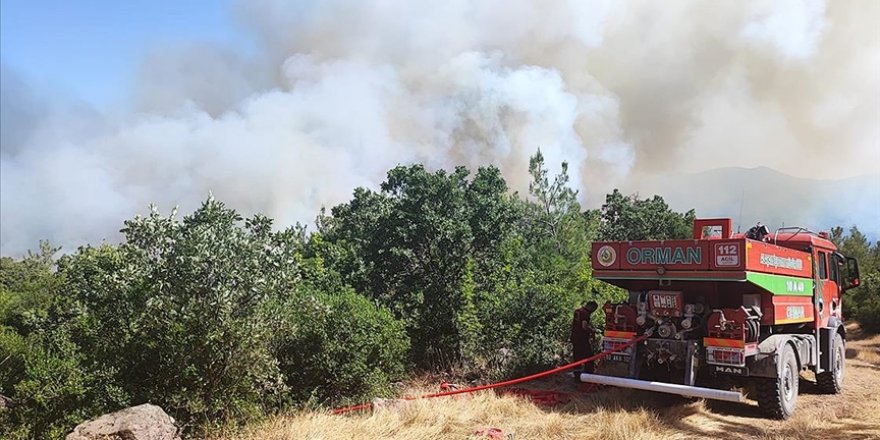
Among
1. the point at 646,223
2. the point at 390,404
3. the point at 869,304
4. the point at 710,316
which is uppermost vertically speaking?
the point at 646,223

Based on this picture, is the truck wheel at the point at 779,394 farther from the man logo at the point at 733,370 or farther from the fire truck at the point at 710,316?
the man logo at the point at 733,370

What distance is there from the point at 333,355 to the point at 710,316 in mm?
5492

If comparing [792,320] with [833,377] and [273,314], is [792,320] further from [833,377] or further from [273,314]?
[273,314]

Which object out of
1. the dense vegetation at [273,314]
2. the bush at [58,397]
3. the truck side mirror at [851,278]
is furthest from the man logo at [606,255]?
the bush at [58,397]

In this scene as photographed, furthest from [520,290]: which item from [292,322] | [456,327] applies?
[292,322]

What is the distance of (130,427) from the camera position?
621cm

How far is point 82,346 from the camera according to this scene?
7.68 meters

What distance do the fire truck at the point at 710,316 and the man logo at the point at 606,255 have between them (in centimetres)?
2

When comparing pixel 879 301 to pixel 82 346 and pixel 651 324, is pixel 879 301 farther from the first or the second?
pixel 82 346

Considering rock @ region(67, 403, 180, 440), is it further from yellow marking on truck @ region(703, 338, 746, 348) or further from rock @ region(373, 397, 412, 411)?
yellow marking on truck @ region(703, 338, 746, 348)

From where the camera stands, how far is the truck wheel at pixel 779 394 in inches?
355

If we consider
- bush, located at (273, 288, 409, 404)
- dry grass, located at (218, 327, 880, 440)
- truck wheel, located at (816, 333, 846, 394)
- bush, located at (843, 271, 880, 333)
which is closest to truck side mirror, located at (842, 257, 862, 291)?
truck wheel, located at (816, 333, 846, 394)

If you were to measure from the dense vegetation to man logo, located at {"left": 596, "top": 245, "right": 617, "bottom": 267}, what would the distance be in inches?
137

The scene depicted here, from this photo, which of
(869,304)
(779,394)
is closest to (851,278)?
(779,394)
